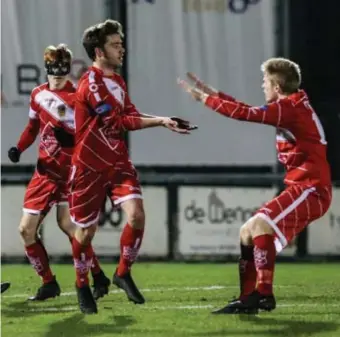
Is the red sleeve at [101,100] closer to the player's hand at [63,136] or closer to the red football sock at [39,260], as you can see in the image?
the player's hand at [63,136]

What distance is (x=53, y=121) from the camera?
30.9 feet

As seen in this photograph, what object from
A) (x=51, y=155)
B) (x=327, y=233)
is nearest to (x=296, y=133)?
(x=51, y=155)

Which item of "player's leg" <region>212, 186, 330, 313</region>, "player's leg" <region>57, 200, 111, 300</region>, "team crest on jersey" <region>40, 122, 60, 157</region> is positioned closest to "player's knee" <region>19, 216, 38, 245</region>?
"player's leg" <region>57, 200, 111, 300</region>

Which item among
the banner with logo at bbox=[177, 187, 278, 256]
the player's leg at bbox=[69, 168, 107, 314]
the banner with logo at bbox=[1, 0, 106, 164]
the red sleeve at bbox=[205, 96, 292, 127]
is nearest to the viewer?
the red sleeve at bbox=[205, 96, 292, 127]

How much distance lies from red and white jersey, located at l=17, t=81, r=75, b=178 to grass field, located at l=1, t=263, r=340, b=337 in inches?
39.4

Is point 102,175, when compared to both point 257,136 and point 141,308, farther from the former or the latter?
point 257,136

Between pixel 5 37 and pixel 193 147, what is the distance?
8.12ft

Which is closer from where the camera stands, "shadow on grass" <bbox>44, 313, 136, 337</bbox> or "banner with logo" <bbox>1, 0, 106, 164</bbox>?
"shadow on grass" <bbox>44, 313, 136, 337</bbox>

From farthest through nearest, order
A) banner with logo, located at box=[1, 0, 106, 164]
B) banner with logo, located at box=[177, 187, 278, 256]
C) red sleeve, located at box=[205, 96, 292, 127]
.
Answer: banner with logo, located at box=[1, 0, 106, 164]
banner with logo, located at box=[177, 187, 278, 256]
red sleeve, located at box=[205, 96, 292, 127]

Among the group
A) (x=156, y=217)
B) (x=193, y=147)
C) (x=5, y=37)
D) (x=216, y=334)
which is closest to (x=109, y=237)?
(x=156, y=217)

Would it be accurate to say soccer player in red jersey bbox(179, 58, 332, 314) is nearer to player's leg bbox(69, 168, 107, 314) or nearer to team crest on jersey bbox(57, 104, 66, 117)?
player's leg bbox(69, 168, 107, 314)

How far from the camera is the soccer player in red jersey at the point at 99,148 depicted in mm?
8469

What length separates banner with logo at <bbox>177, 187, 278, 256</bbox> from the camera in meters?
13.5

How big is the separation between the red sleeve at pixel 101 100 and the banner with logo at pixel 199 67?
606 centimetres
